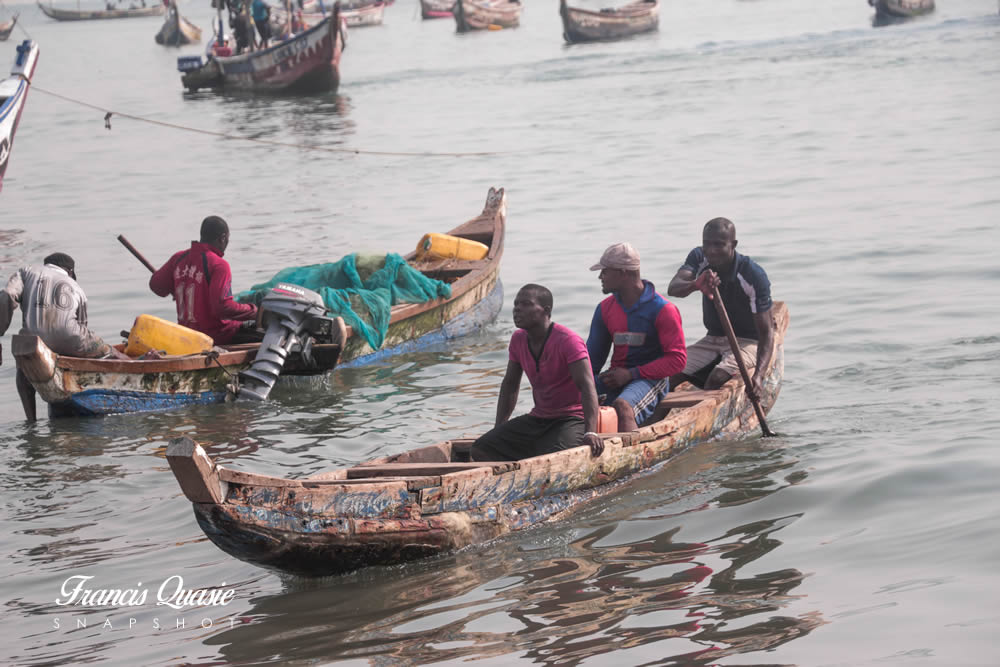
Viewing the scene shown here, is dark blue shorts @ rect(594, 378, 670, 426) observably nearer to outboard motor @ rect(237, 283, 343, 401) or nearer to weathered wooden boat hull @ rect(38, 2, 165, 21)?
outboard motor @ rect(237, 283, 343, 401)

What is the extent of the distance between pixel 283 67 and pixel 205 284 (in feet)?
86.7

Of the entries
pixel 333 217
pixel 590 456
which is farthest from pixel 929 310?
pixel 333 217

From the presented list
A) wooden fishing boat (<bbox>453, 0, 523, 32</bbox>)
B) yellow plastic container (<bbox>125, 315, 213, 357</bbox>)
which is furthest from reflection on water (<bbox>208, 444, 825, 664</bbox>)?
wooden fishing boat (<bbox>453, 0, 523, 32</bbox>)

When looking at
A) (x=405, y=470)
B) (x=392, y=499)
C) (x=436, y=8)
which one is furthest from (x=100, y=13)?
(x=392, y=499)

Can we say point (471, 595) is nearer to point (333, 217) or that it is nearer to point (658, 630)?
point (658, 630)

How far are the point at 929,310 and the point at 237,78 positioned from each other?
27.6 meters

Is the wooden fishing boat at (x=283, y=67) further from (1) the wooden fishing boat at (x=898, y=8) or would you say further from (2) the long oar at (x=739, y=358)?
(2) the long oar at (x=739, y=358)

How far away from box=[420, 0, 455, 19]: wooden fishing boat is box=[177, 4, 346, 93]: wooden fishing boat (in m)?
33.1

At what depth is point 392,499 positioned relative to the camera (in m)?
5.77

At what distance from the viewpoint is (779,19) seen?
51875 millimetres

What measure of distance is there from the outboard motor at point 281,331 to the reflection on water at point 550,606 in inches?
140

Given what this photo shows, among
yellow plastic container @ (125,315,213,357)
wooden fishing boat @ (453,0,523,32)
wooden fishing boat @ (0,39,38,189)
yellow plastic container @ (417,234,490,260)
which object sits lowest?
yellow plastic container @ (125,315,213,357)

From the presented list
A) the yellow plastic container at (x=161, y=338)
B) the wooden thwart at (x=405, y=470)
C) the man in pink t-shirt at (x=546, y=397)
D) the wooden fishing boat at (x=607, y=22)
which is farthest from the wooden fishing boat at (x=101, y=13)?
the wooden thwart at (x=405, y=470)

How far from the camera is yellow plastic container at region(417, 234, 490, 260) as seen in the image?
470 inches
